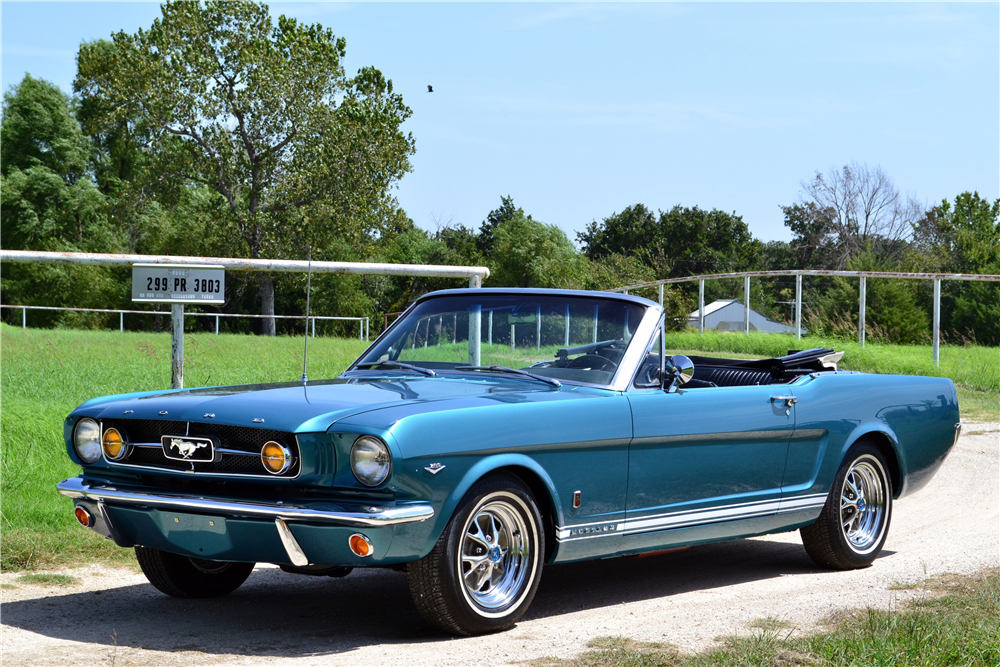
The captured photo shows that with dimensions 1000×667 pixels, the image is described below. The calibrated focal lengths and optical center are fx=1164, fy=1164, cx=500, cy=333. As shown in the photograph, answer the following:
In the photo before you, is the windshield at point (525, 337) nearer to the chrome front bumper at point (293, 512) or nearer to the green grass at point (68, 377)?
the chrome front bumper at point (293, 512)

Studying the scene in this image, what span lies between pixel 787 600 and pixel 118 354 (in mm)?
6336

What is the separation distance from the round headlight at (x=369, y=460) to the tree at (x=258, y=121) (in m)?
41.6

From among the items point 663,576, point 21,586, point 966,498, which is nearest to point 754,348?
point 966,498

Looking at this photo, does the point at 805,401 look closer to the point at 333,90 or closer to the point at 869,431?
the point at 869,431

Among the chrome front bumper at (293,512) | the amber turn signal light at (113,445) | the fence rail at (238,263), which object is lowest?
the chrome front bumper at (293,512)

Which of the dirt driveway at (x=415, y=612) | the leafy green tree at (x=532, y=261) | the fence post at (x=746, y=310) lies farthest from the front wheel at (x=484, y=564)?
the leafy green tree at (x=532, y=261)

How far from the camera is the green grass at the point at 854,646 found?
445cm

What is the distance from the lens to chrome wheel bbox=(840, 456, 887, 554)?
7.02 meters

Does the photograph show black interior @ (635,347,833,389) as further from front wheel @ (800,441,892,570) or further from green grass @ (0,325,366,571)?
A: green grass @ (0,325,366,571)

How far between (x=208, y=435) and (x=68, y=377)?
544cm

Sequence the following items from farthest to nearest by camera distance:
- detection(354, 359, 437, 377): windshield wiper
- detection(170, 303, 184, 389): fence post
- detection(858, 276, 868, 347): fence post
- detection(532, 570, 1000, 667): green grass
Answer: detection(858, 276, 868, 347): fence post < detection(170, 303, 184, 389): fence post < detection(354, 359, 437, 377): windshield wiper < detection(532, 570, 1000, 667): green grass

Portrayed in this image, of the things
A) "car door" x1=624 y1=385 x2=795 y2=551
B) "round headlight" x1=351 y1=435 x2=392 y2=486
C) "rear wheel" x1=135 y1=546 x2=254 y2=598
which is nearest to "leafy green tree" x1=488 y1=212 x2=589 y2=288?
"car door" x1=624 y1=385 x2=795 y2=551

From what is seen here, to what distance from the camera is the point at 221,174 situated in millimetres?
47094

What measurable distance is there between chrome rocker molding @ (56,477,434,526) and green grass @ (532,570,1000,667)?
2.52 feet
